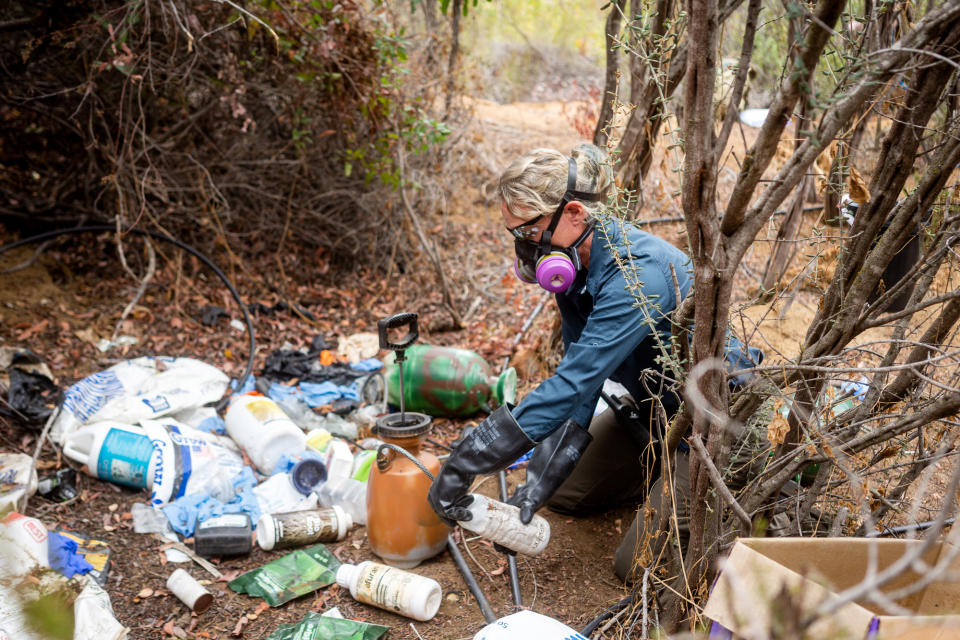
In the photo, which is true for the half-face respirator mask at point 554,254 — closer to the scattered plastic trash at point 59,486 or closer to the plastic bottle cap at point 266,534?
the plastic bottle cap at point 266,534

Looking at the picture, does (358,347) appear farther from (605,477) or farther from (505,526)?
(505,526)

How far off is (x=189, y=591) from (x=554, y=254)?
1.73 meters

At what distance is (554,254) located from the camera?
2248 mm

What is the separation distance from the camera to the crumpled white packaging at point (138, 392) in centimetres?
322

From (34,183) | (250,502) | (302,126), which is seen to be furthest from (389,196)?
(250,502)

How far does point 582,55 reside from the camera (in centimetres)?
1191

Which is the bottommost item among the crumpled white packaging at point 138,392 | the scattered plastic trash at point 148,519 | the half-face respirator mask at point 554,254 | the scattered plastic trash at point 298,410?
the scattered plastic trash at point 148,519

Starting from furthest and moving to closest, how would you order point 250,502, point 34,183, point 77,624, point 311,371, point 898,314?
point 34,183 → point 311,371 → point 250,502 → point 77,624 → point 898,314

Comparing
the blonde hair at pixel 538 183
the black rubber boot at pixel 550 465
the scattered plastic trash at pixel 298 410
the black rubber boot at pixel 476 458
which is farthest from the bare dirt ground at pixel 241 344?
the blonde hair at pixel 538 183

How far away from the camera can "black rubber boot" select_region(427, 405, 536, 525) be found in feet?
6.98

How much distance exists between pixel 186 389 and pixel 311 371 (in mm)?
844

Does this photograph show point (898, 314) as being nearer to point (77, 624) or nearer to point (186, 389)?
point (77, 624)

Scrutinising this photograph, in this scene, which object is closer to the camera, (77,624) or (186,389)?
(77,624)

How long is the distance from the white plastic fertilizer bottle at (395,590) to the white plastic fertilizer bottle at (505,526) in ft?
0.87
